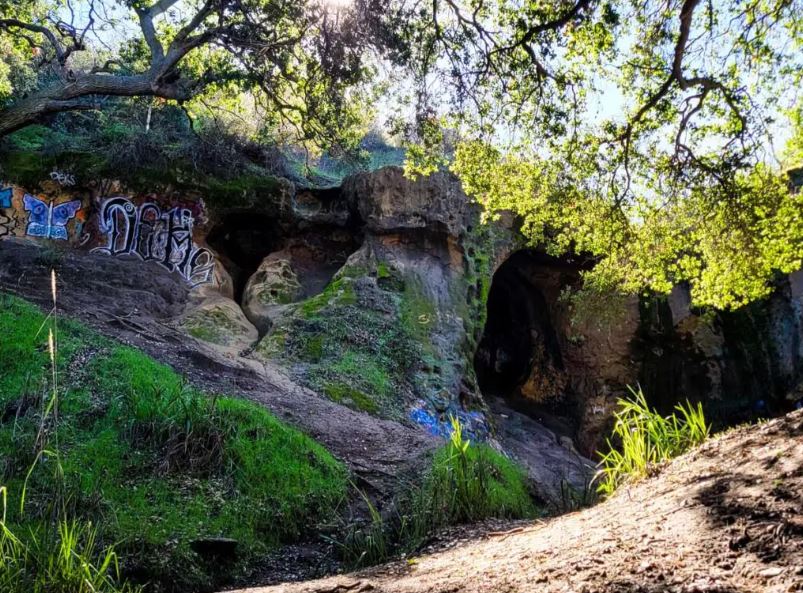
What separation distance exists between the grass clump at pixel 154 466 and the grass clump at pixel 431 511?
863 mm

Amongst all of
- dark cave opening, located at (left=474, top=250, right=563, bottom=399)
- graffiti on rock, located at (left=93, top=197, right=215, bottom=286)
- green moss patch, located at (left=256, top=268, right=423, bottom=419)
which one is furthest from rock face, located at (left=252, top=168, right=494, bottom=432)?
dark cave opening, located at (left=474, top=250, right=563, bottom=399)

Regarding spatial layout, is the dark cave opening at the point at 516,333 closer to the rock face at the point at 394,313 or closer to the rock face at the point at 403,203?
the rock face at the point at 394,313

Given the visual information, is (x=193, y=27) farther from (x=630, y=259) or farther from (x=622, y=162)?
(x=630, y=259)

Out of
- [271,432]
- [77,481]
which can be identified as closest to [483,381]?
[271,432]

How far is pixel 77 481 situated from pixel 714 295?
28.1 feet

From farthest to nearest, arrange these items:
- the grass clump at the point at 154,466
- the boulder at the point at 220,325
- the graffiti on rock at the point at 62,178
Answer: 1. the graffiti on rock at the point at 62,178
2. the boulder at the point at 220,325
3. the grass clump at the point at 154,466

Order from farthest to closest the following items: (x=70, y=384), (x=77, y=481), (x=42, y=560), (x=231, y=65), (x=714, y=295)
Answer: (x=231, y=65) < (x=714, y=295) < (x=70, y=384) < (x=77, y=481) < (x=42, y=560)

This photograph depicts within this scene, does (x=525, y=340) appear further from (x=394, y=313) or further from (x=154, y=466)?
(x=154, y=466)

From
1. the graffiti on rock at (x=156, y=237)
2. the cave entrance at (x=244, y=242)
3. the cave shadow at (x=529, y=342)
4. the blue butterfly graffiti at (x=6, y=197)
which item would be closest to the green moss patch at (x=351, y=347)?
the cave entrance at (x=244, y=242)

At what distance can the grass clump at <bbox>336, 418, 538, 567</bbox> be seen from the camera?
4.75m

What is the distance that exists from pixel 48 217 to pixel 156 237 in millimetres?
2190

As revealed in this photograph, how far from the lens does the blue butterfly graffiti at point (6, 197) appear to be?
492 inches

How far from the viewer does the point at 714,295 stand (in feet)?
29.5

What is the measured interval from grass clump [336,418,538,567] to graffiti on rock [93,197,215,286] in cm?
956
